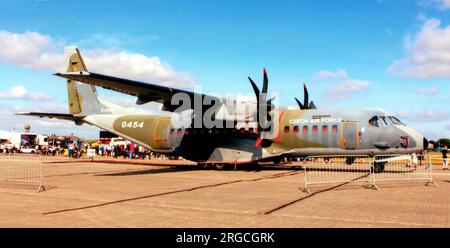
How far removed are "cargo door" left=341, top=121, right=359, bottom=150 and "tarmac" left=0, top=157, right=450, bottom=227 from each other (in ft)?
17.5

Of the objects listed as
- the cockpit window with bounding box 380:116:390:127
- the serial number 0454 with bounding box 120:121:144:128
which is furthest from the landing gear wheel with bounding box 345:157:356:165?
the serial number 0454 with bounding box 120:121:144:128

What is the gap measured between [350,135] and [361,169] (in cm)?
266

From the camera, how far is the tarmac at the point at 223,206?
22.1ft

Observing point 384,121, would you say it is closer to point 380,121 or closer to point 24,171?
point 380,121

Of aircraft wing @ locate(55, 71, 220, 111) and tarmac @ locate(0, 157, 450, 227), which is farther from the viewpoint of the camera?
aircraft wing @ locate(55, 71, 220, 111)

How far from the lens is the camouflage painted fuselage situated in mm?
17250

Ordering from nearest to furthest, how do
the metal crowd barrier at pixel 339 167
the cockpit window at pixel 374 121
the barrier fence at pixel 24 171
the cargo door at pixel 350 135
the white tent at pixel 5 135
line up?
1. the barrier fence at pixel 24 171
2. the metal crowd barrier at pixel 339 167
3. the cockpit window at pixel 374 121
4. the cargo door at pixel 350 135
5. the white tent at pixel 5 135

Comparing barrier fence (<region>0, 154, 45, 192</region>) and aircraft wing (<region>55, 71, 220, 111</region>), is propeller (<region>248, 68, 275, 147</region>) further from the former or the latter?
barrier fence (<region>0, 154, 45, 192</region>)

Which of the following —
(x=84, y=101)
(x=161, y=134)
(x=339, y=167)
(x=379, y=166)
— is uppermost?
(x=84, y=101)

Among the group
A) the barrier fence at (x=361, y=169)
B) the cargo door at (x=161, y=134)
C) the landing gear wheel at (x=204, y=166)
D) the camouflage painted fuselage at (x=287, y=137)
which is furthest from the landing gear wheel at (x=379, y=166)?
the cargo door at (x=161, y=134)

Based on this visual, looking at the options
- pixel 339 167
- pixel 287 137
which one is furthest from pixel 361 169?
pixel 287 137

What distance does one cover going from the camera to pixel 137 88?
661 inches

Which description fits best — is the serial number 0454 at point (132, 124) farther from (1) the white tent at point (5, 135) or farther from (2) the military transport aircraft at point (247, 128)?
(1) the white tent at point (5, 135)
